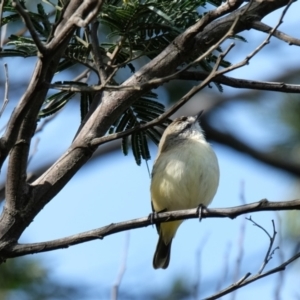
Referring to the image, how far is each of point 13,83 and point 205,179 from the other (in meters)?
1.98

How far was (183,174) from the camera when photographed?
13.3 feet

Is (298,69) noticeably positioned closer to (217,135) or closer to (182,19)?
(217,135)

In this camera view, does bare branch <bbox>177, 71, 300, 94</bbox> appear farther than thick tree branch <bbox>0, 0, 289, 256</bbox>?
Yes

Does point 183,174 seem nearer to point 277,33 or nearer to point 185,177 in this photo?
point 185,177

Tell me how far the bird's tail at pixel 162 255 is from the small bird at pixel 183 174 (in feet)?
1.47

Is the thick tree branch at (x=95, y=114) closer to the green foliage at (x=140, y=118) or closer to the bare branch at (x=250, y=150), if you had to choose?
the green foliage at (x=140, y=118)

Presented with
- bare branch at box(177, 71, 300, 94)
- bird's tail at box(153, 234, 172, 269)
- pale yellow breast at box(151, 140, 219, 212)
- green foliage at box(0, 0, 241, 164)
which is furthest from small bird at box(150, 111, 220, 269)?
bare branch at box(177, 71, 300, 94)

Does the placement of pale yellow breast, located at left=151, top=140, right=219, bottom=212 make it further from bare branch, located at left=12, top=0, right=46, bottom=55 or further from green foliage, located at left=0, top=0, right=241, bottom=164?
bare branch, located at left=12, top=0, right=46, bottom=55

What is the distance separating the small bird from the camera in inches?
158

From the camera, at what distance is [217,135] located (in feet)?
18.9

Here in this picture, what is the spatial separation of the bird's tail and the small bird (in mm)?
448

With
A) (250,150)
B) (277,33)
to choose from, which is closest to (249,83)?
(277,33)

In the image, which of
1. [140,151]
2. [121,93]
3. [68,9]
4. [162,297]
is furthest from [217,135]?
[68,9]

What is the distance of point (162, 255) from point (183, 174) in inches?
33.8
